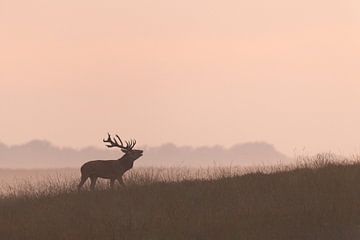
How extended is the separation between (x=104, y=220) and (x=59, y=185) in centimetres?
648

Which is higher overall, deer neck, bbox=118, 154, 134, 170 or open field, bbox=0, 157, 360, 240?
deer neck, bbox=118, 154, 134, 170

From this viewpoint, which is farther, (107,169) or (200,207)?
(107,169)

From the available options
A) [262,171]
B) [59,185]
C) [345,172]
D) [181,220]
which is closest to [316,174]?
[345,172]

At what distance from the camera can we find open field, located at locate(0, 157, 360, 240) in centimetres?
1285

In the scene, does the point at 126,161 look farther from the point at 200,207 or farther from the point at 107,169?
the point at 200,207

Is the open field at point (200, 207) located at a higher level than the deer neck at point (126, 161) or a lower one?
lower

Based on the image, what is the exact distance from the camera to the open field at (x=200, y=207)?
12852 mm

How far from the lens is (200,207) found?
15.4 meters

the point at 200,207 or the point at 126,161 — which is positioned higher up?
the point at 126,161

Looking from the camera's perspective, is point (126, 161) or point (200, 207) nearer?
point (200, 207)

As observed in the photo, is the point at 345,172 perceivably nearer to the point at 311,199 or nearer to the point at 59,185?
the point at 311,199

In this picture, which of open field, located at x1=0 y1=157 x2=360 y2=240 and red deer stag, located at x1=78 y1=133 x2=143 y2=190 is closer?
open field, located at x1=0 y1=157 x2=360 y2=240

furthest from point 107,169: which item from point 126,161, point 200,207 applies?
point 200,207

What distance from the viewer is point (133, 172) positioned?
2162cm
